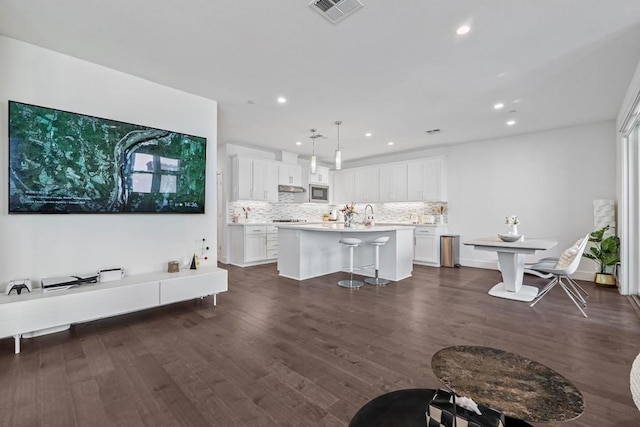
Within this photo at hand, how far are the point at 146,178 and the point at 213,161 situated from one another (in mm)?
927

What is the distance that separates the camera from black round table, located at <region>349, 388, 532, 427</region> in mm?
1266

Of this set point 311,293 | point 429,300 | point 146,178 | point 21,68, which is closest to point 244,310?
point 311,293

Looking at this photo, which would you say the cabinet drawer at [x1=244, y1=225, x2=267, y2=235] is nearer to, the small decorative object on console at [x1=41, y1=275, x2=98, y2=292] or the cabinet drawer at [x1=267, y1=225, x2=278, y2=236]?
the cabinet drawer at [x1=267, y1=225, x2=278, y2=236]

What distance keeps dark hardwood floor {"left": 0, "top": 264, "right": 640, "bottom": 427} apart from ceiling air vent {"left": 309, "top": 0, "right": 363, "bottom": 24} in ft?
9.14

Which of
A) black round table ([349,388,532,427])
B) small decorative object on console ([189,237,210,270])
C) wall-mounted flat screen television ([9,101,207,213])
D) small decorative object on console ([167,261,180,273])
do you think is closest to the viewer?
black round table ([349,388,532,427])

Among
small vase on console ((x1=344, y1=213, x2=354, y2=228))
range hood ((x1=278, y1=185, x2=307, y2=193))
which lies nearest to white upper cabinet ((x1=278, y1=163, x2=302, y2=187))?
range hood ((x1=278, y1=185, x2=307, y2=193))

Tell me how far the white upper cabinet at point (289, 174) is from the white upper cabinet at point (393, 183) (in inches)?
87.9

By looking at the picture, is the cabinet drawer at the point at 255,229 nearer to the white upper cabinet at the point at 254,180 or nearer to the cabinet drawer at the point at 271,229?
the cabinet drawer at the point at 271,229

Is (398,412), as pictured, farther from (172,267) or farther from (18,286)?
(18,286)

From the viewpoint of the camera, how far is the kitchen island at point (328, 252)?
5039 millimetres

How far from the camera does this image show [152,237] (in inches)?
140

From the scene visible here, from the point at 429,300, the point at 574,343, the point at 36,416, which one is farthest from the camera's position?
the point at 429,300

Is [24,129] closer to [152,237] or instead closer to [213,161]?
[152,237]

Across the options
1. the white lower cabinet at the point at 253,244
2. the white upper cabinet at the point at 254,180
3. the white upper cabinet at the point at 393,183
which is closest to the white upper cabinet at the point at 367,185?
the white upper cabinet at the point at 393,183
